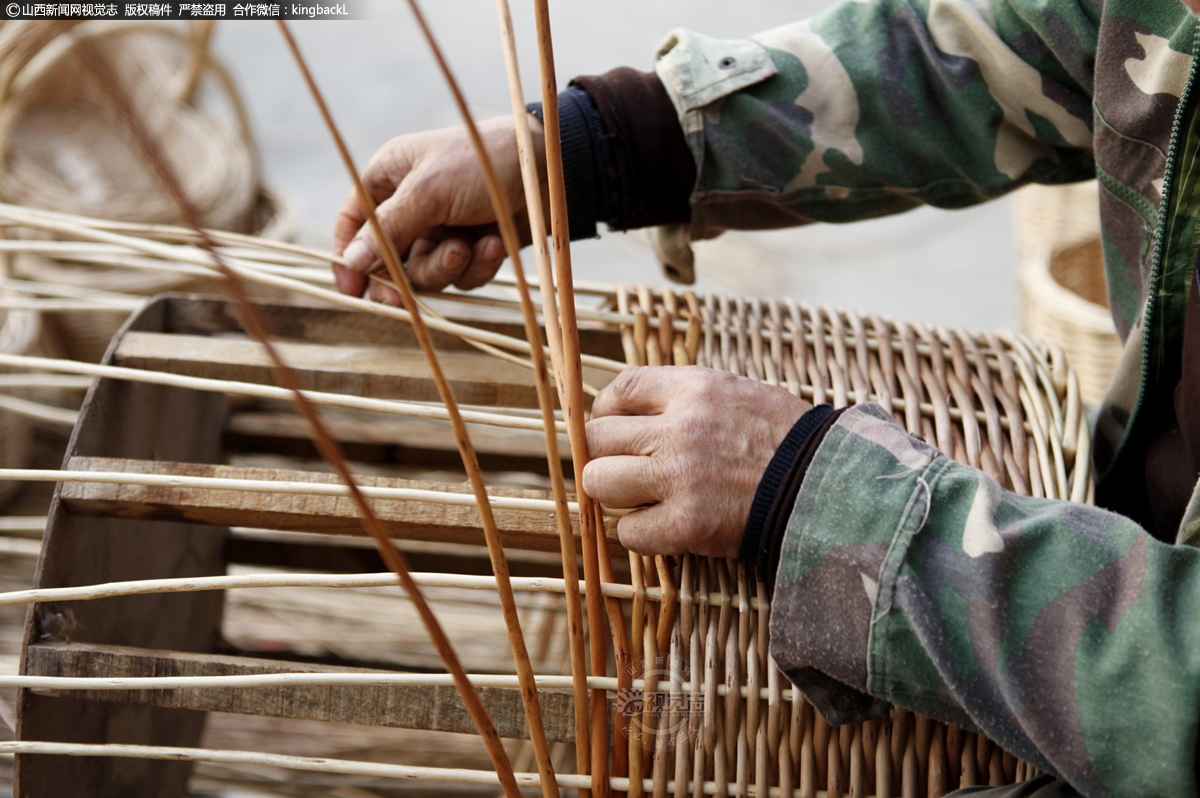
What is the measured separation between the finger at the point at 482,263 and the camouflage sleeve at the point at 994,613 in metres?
0.33

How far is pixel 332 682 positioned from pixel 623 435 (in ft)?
0.65

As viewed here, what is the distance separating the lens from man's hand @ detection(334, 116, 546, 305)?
65 centimetres

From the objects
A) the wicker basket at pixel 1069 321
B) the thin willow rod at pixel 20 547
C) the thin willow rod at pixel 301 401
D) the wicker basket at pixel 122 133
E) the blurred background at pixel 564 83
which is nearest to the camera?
the thin willow rod at pixel 301 401

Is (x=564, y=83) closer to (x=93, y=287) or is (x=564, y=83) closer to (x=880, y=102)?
(x=93, y=287)

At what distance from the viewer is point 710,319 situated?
63 centimetres

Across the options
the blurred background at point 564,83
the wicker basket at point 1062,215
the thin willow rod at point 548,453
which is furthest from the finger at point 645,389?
the blurred background at point 564,83

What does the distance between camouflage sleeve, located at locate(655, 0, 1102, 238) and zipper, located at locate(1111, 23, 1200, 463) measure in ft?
0.47

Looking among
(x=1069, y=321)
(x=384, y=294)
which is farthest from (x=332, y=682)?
(x=1069, y=321)

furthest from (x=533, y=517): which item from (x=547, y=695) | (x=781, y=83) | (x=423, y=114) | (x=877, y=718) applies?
(x=423, y=114)

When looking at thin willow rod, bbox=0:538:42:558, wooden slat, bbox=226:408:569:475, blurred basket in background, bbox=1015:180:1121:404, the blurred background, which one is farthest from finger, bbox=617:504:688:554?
the blurred background

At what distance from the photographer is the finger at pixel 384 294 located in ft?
2.17

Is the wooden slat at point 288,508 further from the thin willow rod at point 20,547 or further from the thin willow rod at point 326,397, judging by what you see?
the thin willow rod at point 20,547

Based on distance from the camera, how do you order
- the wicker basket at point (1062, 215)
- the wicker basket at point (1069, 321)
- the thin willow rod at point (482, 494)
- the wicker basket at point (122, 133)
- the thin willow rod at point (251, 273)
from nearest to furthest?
the thin willow rod at point (482, 494)
the thin willow rod at point (251, 273)
the wicker basket at point (1069, 321)
the wicker basket at point (122, 133)
the wicker basket at point (1062, 215)

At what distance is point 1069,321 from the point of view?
52.6 inches
